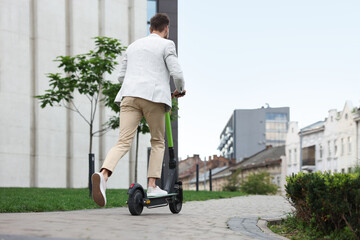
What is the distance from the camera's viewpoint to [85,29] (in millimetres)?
27156

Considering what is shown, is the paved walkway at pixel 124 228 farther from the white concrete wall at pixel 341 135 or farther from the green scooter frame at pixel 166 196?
the white concrete wall at pixel 341 135

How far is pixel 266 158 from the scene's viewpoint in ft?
302

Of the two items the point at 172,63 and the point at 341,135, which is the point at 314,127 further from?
the point at 172,63

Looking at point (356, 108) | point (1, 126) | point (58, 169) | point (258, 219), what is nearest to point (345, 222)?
point (258, 219)

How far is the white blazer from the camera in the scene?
696 cm

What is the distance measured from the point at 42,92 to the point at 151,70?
61.5 feet

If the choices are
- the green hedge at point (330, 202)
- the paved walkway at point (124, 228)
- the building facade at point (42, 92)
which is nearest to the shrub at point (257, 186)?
the building facade at point (42, 92)

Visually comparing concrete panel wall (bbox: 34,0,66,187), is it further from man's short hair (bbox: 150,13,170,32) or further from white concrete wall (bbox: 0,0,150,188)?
man's short hair (bbox: 150,13,170,32)

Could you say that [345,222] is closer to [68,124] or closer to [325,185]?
[325,185]

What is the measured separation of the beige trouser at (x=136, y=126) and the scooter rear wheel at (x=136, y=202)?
0.35 meters

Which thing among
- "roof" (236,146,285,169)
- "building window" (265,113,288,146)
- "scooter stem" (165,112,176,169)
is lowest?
"roof" (236,146,285,169)

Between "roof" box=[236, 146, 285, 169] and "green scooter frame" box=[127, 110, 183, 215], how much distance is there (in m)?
76.6

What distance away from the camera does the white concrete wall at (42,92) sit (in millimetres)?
24219

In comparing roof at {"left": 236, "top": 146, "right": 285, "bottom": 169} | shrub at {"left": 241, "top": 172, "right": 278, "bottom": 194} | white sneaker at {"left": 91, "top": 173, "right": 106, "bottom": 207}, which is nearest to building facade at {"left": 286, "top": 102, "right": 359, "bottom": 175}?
roof at {"left": 236, "top": 146, "right": 285, "bottom": 169}
